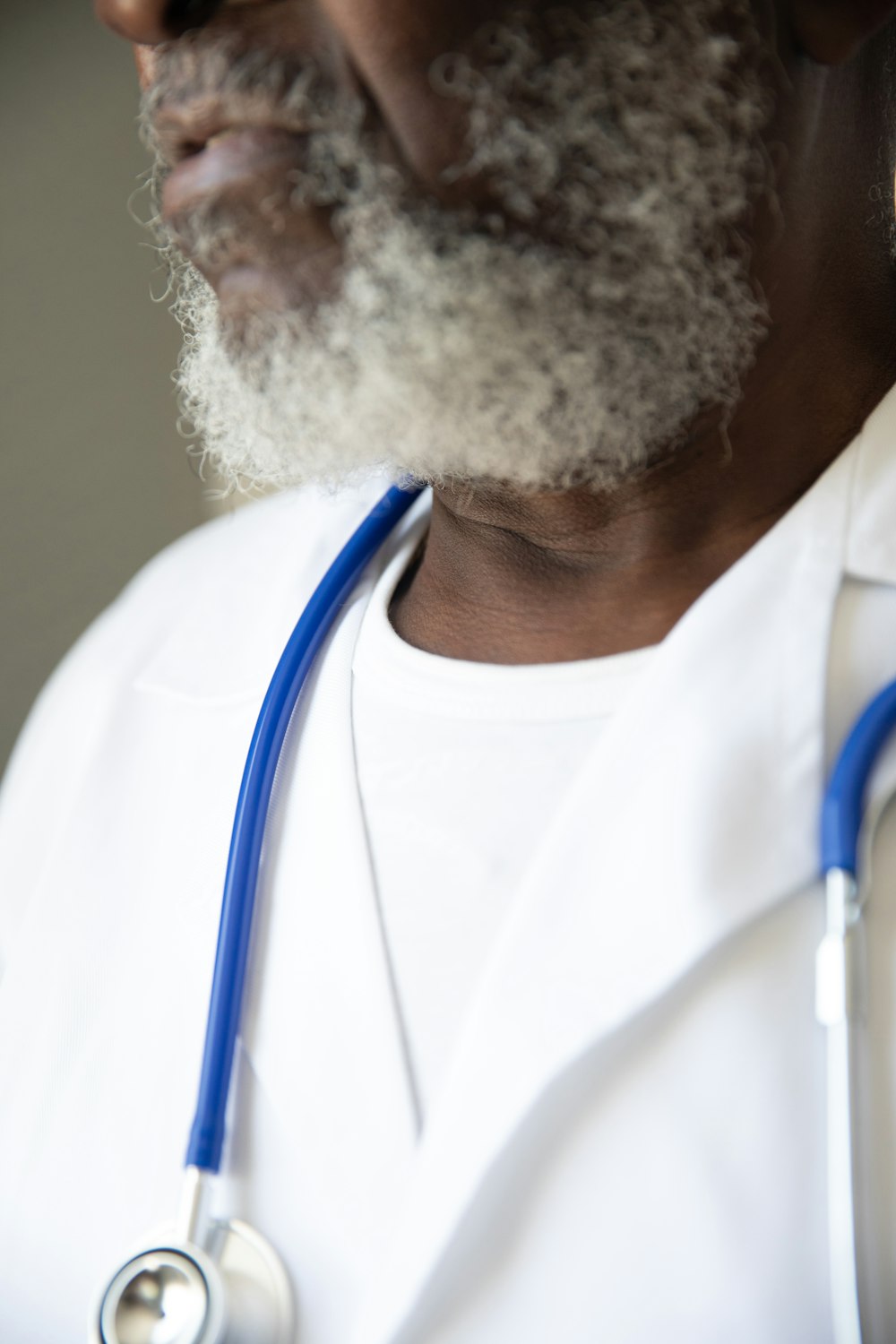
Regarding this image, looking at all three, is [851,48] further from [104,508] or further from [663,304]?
[104,508]

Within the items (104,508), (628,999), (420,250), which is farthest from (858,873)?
(104,508)

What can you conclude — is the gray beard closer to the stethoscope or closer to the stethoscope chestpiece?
the stethoscope

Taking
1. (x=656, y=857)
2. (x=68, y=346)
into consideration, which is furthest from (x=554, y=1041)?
(x=68, y=346)

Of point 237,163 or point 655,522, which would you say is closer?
point 237,163

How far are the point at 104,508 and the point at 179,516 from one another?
95mm

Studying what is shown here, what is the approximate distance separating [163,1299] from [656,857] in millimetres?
324

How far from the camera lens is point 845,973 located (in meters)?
0.53

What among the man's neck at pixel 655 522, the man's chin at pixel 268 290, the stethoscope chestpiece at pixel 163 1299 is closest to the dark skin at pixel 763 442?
the man's neck at pixel 655 522

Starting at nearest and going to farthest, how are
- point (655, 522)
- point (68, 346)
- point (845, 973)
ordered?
point (845, 973)
point (655, 522)
point (68, 346)

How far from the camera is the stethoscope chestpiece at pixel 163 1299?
1.87ft

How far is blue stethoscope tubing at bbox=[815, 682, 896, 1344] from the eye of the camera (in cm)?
49

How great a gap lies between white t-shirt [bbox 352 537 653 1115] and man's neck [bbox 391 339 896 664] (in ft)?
0.12

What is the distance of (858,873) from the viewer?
21.7 inches

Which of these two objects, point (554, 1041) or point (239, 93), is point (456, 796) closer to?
point (554, 1041)
